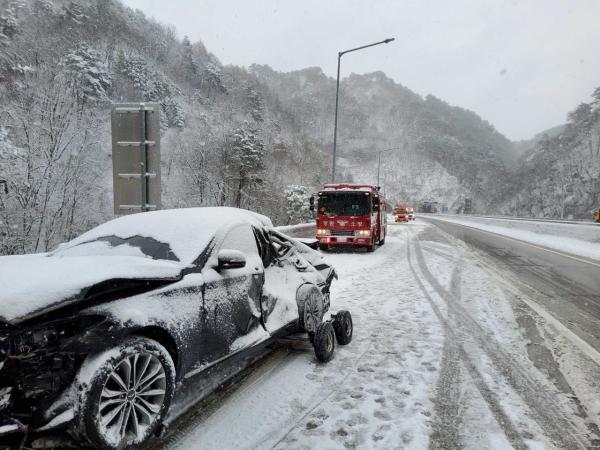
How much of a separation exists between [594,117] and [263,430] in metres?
111

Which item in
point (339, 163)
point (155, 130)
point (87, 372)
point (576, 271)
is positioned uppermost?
point (339, 163)

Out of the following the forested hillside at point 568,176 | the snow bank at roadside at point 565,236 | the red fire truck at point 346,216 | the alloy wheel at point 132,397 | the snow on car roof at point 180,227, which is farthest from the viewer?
the forested hillside at point 568,176

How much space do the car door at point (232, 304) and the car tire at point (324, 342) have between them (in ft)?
2.50

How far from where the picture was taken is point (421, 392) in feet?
12.6

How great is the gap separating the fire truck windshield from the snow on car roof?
1136cm

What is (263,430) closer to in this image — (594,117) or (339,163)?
(594,117)

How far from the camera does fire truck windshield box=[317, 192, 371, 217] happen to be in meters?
15.6

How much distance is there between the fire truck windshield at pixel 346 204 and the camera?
1563 centimetres

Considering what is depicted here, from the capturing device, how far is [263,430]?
10.4 ft

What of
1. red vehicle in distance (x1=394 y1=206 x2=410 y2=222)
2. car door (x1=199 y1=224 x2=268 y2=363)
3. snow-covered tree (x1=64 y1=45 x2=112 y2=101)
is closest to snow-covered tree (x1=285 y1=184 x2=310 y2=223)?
red vehicle in distance (x1=394 y1=206 x2=410 y2=222)

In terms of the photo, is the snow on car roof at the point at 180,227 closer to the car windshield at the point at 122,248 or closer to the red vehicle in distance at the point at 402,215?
the car windshield at the point at 122,248

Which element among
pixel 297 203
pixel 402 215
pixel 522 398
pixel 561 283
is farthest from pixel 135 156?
pixel 402 215

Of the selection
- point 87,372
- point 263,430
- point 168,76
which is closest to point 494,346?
point 263,430

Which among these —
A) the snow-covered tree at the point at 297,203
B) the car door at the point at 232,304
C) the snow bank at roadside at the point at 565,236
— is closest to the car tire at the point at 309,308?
the car door at the point at 232,304
